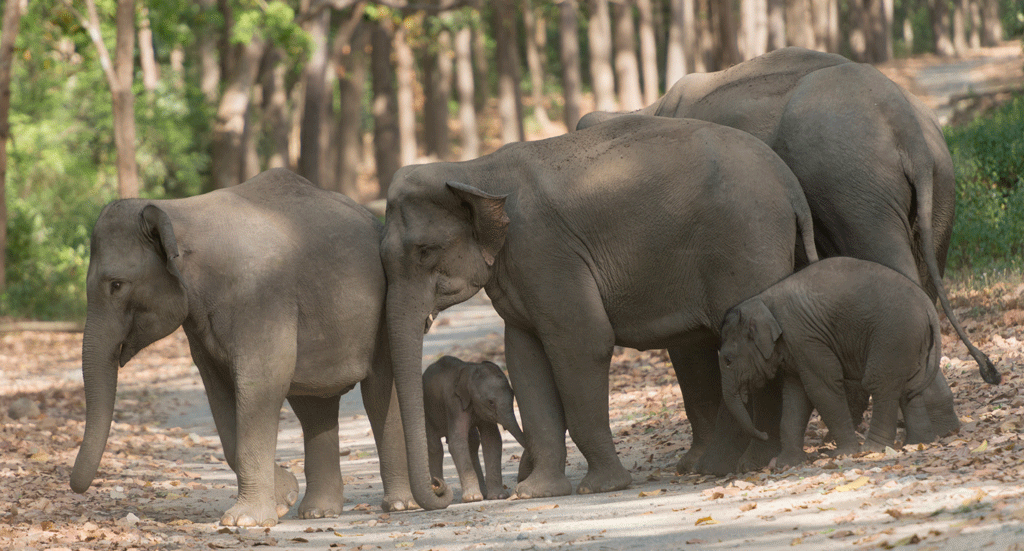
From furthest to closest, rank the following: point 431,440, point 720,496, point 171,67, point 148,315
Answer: point 171,67
point 431,440
point 148,315
point 720,496

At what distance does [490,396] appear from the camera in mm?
7746

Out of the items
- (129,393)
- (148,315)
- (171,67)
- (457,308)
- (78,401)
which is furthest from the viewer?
(171,67)

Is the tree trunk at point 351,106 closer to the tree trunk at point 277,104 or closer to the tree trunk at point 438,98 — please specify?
the tree trunk at point 277,104

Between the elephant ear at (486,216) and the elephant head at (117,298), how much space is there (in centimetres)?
177

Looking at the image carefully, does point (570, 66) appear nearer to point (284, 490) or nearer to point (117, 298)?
point (284, 490)

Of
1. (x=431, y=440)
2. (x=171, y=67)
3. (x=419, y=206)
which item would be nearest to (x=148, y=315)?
(x=419, y=206)

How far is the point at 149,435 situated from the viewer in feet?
40.5

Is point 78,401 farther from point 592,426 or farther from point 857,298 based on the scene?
point 857,298

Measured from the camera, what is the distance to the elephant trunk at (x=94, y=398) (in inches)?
257

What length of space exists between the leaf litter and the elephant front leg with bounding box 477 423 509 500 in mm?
851

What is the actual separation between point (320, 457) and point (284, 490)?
1.66 ft

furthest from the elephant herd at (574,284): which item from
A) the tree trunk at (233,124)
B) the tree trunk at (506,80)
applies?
the tree trunk at (506,80)

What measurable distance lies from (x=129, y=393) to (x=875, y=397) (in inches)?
459

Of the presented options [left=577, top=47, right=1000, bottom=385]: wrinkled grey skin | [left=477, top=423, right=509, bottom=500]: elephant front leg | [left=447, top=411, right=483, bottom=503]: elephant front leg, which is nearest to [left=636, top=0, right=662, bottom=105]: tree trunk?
[left=577, top=47, right=1000, bottom=385]: wrinkled grey skin
